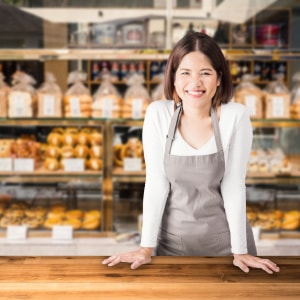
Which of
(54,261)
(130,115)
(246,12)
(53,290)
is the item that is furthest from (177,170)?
(246,12)

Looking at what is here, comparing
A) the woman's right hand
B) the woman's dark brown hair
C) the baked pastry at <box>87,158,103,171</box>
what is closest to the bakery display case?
the baked pastry at <box>87,158,103,171</box>

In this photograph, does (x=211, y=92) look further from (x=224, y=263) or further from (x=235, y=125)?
(x=224, y=263)

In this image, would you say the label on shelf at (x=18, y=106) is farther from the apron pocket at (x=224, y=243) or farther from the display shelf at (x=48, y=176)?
the apron pocket at (x=224, y=243)

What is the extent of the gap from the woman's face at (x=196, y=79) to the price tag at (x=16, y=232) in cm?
196

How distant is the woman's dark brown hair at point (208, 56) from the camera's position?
168cm

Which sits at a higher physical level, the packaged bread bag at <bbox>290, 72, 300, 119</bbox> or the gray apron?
the packaged bread bag at <bbox>290, 72, 300, 119</bbox>

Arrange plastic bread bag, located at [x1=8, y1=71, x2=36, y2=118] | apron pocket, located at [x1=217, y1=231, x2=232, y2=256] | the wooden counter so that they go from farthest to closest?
plastic bread bag, located at [x1=8, y1=71, x2=36, y2=118] < apron pocket, located at [x1=217, y1=231, x2=232, y2=256] < the wooden counter

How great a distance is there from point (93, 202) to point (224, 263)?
6.48ft

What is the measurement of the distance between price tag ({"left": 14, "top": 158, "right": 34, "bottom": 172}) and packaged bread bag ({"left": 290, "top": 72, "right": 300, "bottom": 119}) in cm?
157

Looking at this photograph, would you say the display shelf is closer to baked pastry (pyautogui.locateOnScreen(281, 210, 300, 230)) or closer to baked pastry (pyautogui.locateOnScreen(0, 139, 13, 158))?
baked pastry (pyautogui.locateOnScreen(0, 139, 13, 158))

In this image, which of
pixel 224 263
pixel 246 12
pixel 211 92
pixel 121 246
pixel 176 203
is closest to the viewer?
pixel 224 263

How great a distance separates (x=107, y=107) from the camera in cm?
333

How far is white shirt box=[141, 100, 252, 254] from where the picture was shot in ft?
5.58

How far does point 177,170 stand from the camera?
1.76 meters
